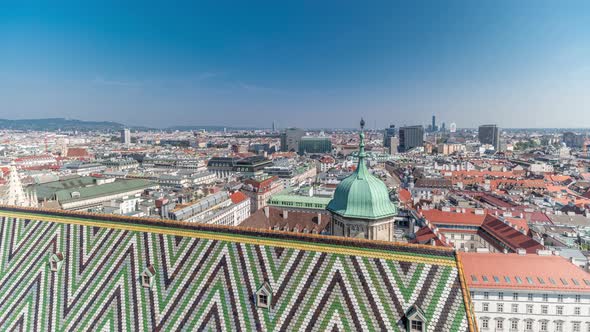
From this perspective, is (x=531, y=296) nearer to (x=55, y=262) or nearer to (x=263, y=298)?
(x=263, y=298)

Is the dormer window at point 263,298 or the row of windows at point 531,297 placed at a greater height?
the dormer window at point 263,298

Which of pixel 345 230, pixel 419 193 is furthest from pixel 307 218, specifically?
pixel 419 193

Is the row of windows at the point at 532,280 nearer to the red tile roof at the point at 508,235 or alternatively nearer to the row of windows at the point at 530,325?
the row of windows at the point at 530,325

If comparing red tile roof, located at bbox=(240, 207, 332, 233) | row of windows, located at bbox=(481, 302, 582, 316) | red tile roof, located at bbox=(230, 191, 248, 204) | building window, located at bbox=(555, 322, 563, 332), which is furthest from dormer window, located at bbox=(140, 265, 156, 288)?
red tile roof, located at bbox=(230, 191, 248, 204)

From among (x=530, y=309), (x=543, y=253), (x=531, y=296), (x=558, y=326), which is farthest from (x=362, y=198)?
Answer: (x=543, y=253)

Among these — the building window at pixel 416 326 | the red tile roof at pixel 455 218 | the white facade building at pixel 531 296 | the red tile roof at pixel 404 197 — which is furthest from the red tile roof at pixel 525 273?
the red tile roof at pixel 404 197

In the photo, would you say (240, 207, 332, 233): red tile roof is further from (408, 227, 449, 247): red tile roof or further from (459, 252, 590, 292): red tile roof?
(459, 252, 590, 292): red tile roof

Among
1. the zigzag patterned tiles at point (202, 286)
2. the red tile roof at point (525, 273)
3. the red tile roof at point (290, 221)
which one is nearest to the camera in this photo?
the zigzag patterned tiles at point (202, 286)

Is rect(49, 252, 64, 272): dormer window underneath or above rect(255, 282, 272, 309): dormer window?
above
